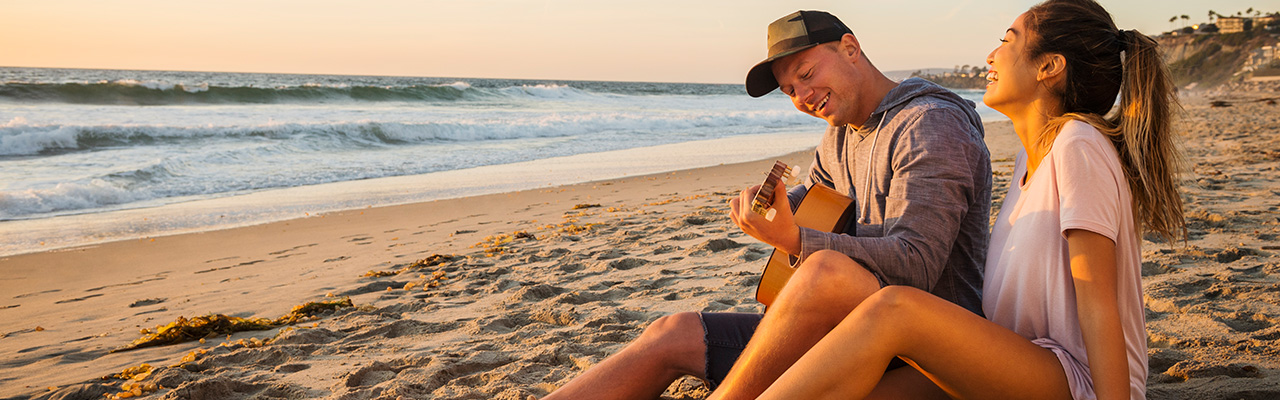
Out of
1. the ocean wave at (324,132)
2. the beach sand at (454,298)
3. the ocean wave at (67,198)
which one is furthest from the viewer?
the ocean wave at (324,132)

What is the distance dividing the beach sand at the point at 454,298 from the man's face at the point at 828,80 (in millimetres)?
1115

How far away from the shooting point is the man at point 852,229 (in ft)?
6.05

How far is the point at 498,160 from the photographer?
12766 millimetres

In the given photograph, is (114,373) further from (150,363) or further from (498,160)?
(498,160)

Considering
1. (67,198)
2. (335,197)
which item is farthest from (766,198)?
(67,198)

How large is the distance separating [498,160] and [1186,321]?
10723 mm

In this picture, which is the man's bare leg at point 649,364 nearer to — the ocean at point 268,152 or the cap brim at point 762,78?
the cap brim at point 762,78

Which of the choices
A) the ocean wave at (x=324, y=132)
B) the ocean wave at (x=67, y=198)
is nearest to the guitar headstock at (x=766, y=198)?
the ocean wave at (x=67, y=198)

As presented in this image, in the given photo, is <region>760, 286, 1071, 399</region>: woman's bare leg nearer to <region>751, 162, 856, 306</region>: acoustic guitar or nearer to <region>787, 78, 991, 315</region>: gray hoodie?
<region>787, 78, 991, 315</region>: gray hoodie

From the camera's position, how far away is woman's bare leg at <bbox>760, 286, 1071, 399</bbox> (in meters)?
1.66

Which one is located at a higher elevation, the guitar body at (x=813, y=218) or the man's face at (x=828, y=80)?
the man's face at (x=828, y=80)

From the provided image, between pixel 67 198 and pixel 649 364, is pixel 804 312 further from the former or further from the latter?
pixel 67 198

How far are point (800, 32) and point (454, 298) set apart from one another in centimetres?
269

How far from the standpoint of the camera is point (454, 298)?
4.28 metres
